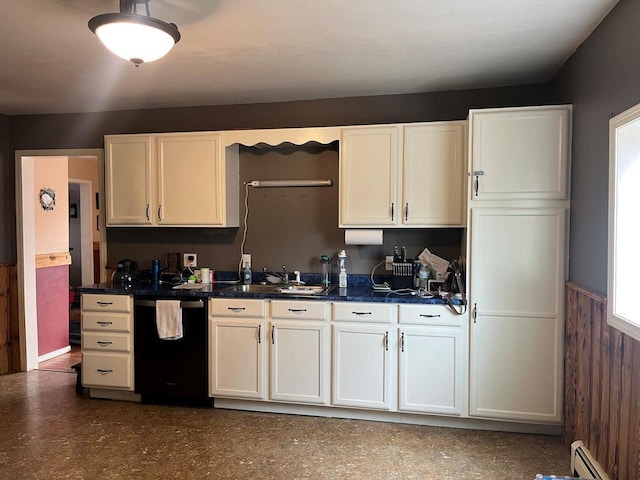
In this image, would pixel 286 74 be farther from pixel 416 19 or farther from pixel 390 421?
pixel 390 421

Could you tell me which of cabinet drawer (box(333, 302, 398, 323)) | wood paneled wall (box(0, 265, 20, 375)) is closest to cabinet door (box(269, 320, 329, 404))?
cabinet drawer (box(333, 302, 398, 323))

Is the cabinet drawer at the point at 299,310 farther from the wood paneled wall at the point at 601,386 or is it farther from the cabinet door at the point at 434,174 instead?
the wood paneled wall at the point at 601,386

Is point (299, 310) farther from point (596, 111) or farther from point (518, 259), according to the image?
point (596, 111)

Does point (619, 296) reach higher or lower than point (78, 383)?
higher

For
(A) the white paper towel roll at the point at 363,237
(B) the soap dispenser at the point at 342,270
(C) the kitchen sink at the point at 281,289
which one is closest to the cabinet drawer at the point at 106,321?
(C) the kitchen sink at the point at 281,289

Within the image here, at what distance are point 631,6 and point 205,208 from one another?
294 centimetres

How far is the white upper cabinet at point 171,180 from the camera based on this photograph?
141 inches

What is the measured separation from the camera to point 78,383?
3.70 metres

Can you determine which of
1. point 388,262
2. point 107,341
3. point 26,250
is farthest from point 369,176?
point 26,250

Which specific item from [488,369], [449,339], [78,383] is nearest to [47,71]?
[78,383]

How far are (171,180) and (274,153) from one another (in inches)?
34.6

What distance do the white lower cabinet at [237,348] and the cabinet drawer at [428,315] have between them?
1.01 m

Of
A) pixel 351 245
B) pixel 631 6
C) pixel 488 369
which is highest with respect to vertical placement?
pixel 631 6

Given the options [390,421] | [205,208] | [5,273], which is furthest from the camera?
[5,273]
